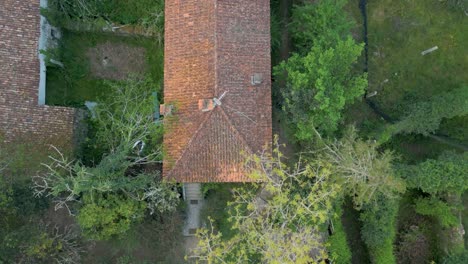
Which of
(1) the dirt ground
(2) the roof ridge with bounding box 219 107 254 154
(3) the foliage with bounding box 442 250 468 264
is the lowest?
(3) the foliage with bounding box 442 250 468 264

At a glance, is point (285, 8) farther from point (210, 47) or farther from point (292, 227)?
point (292, 227)

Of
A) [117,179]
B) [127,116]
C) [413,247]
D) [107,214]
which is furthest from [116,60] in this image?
[413,247]

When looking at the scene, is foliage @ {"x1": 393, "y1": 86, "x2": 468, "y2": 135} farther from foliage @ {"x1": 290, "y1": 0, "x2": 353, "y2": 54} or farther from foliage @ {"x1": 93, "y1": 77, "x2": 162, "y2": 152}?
foliage @ {"x1": 93, "y1": 77, "x2": 162, "y2": 152}

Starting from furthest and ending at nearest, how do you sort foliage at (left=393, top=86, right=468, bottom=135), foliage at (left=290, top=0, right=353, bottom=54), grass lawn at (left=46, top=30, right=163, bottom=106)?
1. grass lawn at (left=46, top=30, right=163, bottom=106)
2. foliage at (left=393, top=86, right=468, bottom=135)
3. foliage at (left=290, top=0, right=353, bottom=54)

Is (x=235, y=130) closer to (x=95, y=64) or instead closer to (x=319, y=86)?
(x=319, y=86)

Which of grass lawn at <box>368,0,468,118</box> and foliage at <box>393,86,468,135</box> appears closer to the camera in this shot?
foliage at <box>393,86,468,135</box>

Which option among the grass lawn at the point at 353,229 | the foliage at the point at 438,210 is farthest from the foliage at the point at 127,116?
the foliage at the point at 438,210

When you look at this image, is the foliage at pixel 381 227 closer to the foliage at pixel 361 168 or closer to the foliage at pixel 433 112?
the foliage at pixel 361 168

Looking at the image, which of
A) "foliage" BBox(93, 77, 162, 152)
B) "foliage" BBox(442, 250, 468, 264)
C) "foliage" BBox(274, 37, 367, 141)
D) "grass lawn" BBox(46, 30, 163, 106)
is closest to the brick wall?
"foliage" BBox(93, 77, 162, 152)
